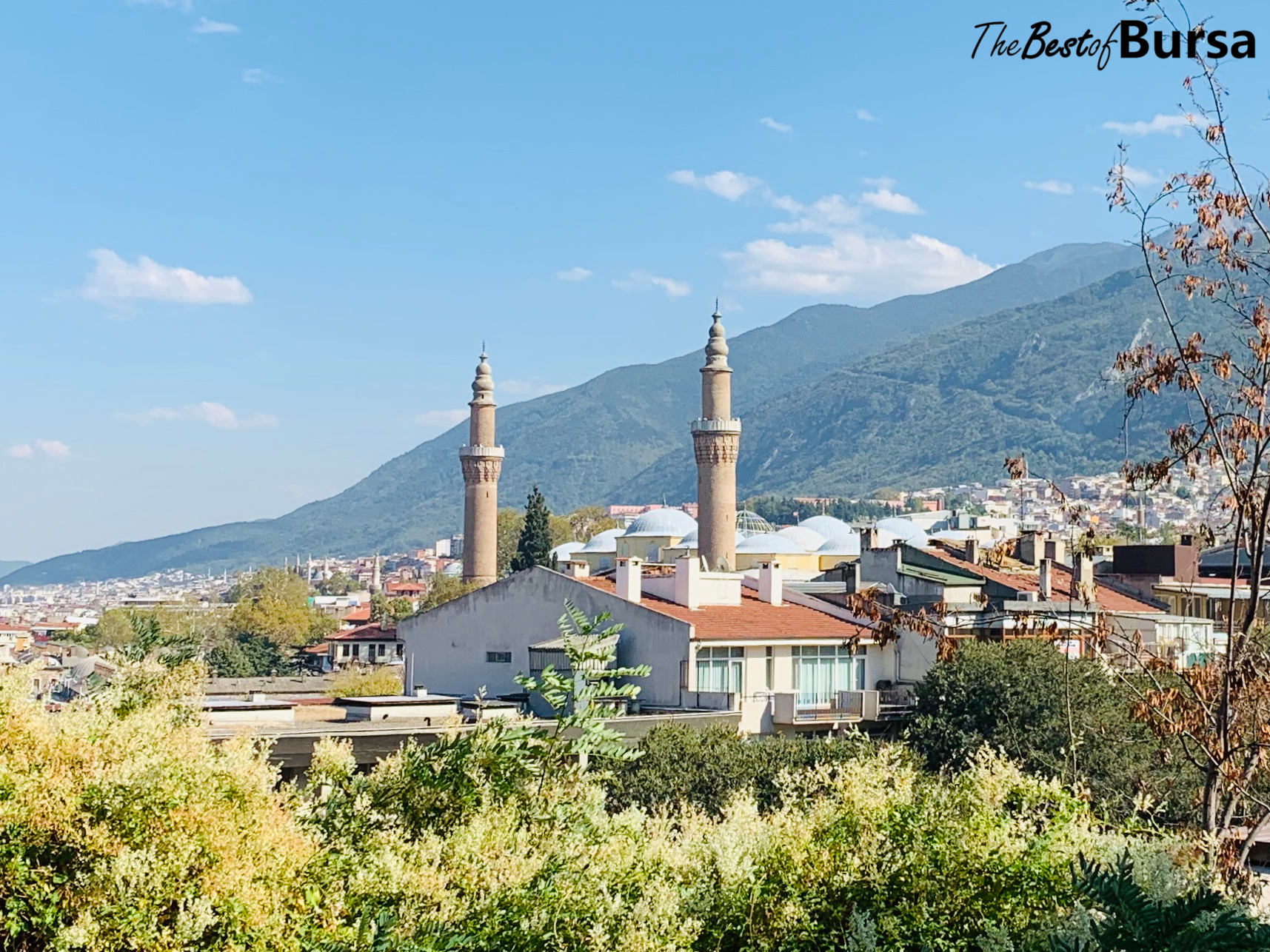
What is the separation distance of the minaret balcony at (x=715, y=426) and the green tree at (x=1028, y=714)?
31422mm

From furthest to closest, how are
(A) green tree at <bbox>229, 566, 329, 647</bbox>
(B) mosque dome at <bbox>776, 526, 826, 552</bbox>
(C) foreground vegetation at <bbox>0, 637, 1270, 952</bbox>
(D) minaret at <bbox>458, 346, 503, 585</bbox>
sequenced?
(A) green tree at <bbox>229, 566, 329, 647</bbox>, (B) mosque dome at <bbox>776, 526, 826, 552</bbox>, (D) minaret at <bbox>458, 346, 503, 585</bbox>, (C) foreground vegetation at <bbox>0, 637, 1270, 952</bbox>

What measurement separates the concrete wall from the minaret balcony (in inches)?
1003

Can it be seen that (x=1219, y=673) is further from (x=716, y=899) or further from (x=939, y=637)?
(x=716, y=899)

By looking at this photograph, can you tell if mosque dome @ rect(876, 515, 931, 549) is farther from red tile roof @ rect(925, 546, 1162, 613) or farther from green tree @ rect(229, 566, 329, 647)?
red tile roof @ rect(925, 546, 1162, 613)

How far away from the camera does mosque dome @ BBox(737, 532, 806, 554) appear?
7819cm

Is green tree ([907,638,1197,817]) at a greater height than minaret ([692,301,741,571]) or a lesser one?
lesser

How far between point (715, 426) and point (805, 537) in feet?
86.1

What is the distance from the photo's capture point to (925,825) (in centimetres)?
964

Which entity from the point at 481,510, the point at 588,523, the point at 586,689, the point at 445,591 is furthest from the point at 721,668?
the point at 588,523

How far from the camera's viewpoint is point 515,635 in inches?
1503

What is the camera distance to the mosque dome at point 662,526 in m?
89.0

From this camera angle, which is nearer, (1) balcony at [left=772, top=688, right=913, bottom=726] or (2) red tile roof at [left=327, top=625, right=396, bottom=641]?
(1) balcony at [left=772, top=688, right=913, bottom=726]

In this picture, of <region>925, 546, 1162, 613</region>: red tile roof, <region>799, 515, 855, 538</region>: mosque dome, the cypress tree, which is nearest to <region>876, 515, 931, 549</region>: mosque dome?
<region>799, 515, 855, 538</region>: mosque dome

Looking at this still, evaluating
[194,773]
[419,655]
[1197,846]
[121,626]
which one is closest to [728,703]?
[419,655]
